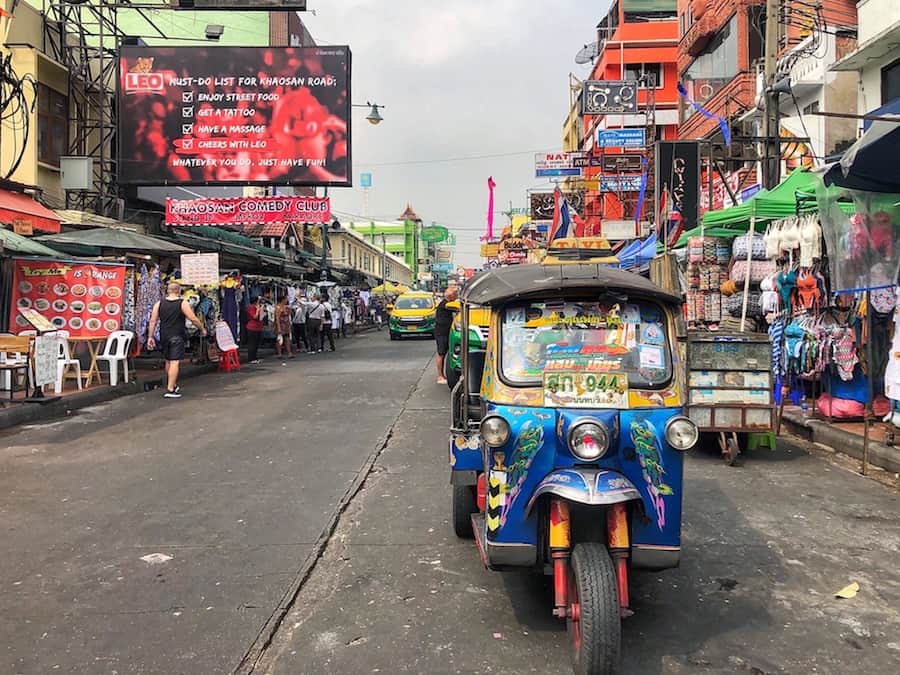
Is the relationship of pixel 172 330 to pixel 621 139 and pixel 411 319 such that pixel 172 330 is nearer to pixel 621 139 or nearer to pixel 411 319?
pixel 621 139

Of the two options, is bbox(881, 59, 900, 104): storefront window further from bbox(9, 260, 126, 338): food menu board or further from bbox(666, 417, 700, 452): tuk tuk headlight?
bbox(9, 260, 126, 338): food menu board

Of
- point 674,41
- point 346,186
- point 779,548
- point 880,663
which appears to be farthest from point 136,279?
point 674,41

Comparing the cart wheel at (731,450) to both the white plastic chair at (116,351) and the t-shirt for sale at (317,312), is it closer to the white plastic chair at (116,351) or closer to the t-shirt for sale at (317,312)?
the white plastic chair at (116,351)

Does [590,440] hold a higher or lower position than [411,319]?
lower

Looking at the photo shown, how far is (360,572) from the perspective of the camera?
16.3 feet

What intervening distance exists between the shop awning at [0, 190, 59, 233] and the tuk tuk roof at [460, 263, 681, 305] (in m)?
Result: 11.0

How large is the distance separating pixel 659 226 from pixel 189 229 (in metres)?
Answer: 15.4

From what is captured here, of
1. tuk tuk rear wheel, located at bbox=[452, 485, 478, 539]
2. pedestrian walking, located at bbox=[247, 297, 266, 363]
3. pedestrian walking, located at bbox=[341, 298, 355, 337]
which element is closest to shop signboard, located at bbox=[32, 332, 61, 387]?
pedestrian walking, located at bbox=[247, 297, 266, 363]

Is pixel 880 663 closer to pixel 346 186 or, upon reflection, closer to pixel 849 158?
pixel 849 158

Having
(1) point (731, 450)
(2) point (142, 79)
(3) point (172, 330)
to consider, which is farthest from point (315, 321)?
(1) point (731, 450)

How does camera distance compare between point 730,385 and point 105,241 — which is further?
point 105,241

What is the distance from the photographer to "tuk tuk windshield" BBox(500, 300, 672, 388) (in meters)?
4.22

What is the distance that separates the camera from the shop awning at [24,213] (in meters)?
12.7

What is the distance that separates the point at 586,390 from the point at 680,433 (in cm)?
53
